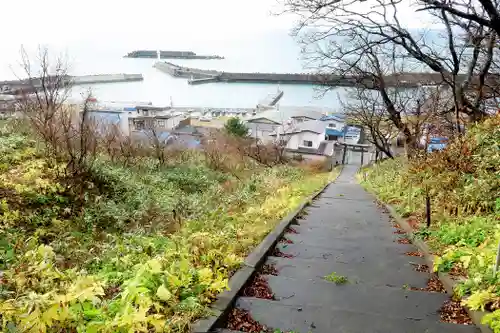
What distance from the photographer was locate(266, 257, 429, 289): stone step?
379 cm

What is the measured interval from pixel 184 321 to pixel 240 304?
67cm

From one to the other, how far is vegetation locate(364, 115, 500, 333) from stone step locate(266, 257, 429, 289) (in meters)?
0.32

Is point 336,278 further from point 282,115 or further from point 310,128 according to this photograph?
point 282,115

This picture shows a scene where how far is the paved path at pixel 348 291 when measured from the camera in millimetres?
2797

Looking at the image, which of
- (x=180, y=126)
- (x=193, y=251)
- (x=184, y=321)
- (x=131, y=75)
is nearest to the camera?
(x=184, y=321)

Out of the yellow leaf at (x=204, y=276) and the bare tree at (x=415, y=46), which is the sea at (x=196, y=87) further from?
the yellow leaf at (x=204, y=276)

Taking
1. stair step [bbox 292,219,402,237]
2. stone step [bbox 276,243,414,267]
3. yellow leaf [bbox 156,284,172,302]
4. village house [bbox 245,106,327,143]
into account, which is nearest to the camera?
yellow leaf [bbox 156,284,172,302]

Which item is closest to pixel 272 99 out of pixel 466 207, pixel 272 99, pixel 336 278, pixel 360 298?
pixel 272 99

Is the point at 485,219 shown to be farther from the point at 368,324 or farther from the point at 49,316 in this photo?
the point at 49,316

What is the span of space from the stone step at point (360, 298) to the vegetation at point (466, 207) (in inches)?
11.6

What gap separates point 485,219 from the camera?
191 inches

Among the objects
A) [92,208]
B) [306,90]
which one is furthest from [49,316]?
[306,90]

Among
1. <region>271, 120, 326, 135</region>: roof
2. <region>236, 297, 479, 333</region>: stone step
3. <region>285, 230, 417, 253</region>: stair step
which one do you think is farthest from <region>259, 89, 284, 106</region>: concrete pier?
<region>236, 297, 479, 333</region>: stone step

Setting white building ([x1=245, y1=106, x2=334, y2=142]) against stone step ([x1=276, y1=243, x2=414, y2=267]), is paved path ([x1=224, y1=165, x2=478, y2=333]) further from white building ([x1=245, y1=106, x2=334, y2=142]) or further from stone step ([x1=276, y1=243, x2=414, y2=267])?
white building ([x1=245, y1=106, x2=334, y2=142])
